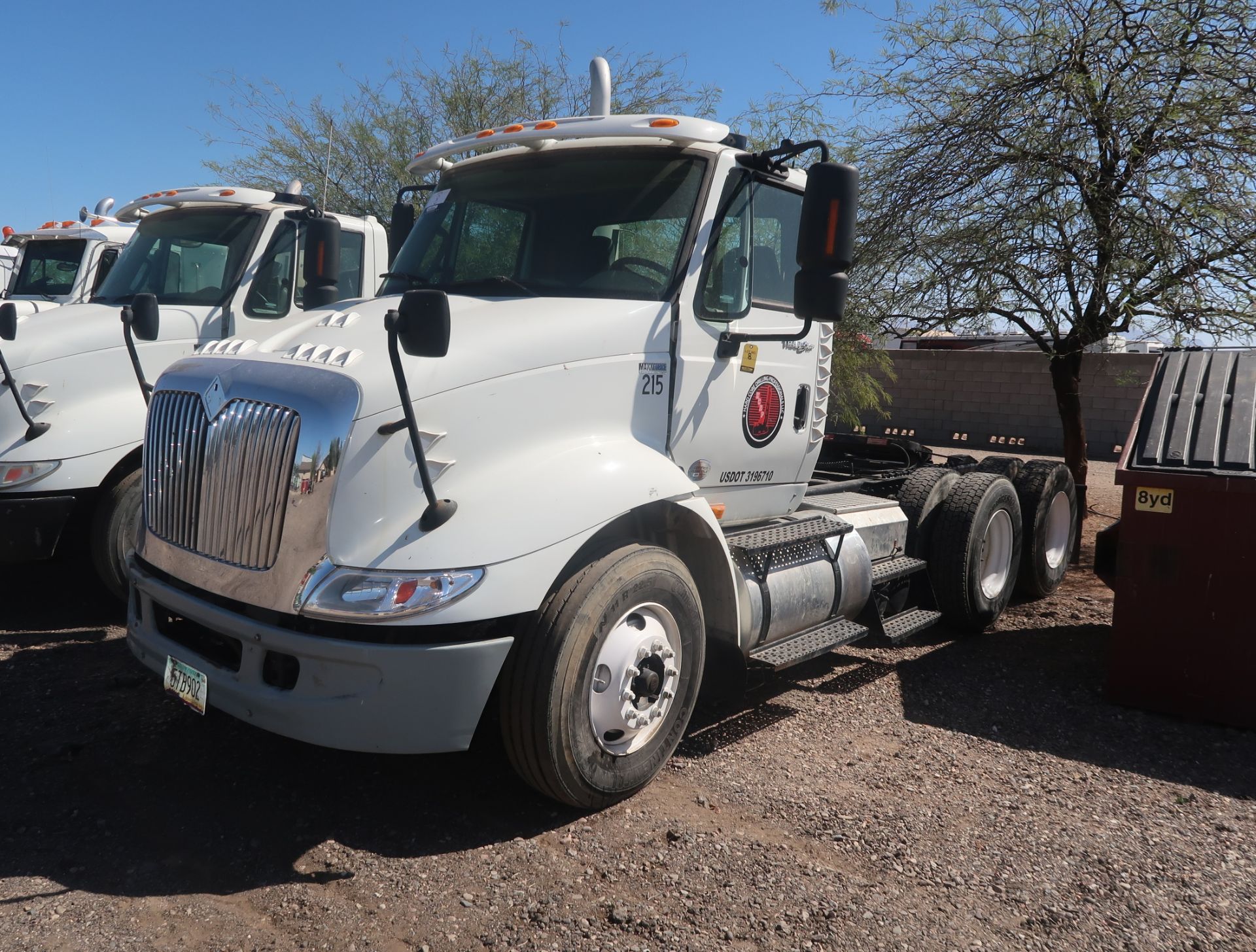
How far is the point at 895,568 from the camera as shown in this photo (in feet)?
20.5

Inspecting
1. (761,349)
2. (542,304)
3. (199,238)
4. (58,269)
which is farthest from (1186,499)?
(58,269)

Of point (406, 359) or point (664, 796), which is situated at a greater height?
point (406, 359)

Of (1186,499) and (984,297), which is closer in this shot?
(1186,499)

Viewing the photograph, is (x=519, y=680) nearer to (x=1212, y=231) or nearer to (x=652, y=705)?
(x=652, y=705)

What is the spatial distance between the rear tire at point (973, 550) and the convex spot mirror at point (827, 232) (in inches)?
121

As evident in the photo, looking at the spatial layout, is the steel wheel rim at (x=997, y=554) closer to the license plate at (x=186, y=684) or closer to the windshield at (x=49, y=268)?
the license plate at (x=186, y=684)

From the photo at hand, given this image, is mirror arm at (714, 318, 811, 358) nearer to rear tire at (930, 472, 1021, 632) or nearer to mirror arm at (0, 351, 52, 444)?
rear tire at (930, 472, 1021, 632)

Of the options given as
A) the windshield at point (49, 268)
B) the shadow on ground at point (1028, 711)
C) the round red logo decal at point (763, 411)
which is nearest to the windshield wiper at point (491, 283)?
the round red logo decal at point (763, 411)

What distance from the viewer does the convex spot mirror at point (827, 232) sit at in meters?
4.00

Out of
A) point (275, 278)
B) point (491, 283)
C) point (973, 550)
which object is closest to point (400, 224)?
point (491, 283)

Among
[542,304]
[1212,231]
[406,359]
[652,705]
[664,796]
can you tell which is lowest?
[664,796]

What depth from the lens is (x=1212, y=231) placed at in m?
8.03

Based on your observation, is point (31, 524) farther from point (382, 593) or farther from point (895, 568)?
point (895, 568)

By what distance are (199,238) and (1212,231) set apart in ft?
25.5
